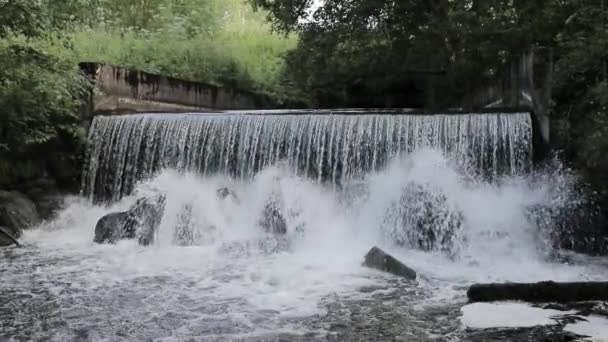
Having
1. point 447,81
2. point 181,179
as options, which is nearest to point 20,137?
point 181,179

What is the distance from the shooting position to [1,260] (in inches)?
284

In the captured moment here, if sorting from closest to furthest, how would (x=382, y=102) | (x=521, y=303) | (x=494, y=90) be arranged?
Answer: (x=521, y=303), (x=494, y=90), (x=382, y=102)

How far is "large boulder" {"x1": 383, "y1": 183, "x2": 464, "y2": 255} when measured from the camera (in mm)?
7901

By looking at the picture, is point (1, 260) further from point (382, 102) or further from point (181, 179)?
point (382, 102)

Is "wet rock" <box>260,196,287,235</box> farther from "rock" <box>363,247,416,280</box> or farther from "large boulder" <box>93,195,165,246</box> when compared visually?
"rock" <box>363,247,416,280</box>

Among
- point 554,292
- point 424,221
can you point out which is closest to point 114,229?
point 424,221

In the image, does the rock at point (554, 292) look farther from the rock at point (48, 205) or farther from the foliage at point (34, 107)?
the rock at point (48, 205)

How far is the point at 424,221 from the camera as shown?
26.6 feet

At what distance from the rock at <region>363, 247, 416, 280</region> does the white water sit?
0.14m

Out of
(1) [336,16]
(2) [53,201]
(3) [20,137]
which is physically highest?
(1) [336,16]

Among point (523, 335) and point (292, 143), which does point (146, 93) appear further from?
point (523, 335)

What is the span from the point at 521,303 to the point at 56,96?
789 cm

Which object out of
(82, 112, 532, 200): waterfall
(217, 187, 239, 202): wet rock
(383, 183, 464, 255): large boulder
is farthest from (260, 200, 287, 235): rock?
(383, 183, 464, 255): large boulder

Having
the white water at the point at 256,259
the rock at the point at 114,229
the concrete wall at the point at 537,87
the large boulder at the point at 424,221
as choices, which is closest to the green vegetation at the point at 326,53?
the concrete wall at the point at 537,87
